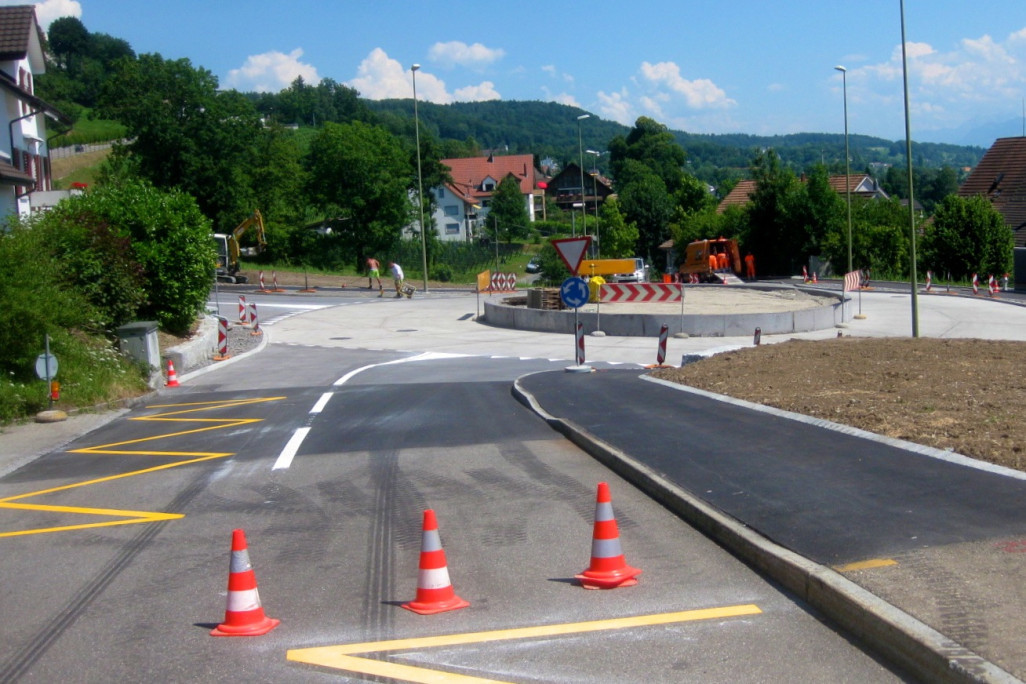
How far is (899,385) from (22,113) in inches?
1302

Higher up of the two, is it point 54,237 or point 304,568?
point 54,237

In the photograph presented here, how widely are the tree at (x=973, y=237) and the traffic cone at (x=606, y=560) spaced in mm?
Answer: 58872

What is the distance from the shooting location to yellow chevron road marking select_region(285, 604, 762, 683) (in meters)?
5.30

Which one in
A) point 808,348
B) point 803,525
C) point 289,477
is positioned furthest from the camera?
point 808,348

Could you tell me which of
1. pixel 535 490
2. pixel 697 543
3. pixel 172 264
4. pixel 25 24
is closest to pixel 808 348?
pixel 535 490

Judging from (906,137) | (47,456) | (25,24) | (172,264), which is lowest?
(47,456)

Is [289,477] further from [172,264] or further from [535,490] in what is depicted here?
[172,264]

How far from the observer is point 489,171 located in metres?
141

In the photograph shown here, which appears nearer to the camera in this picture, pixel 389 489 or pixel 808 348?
pixel 389 489

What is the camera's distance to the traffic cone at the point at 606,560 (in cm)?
661

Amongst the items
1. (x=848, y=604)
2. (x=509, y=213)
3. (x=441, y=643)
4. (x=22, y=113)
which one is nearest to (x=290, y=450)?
(x=441, y=643)

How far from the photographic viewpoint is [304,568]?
7289 mm

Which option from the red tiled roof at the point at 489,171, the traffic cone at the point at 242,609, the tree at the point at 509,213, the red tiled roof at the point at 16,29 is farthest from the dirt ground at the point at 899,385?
the red tiled roof at the point at 489,171

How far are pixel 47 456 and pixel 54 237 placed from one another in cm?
942
